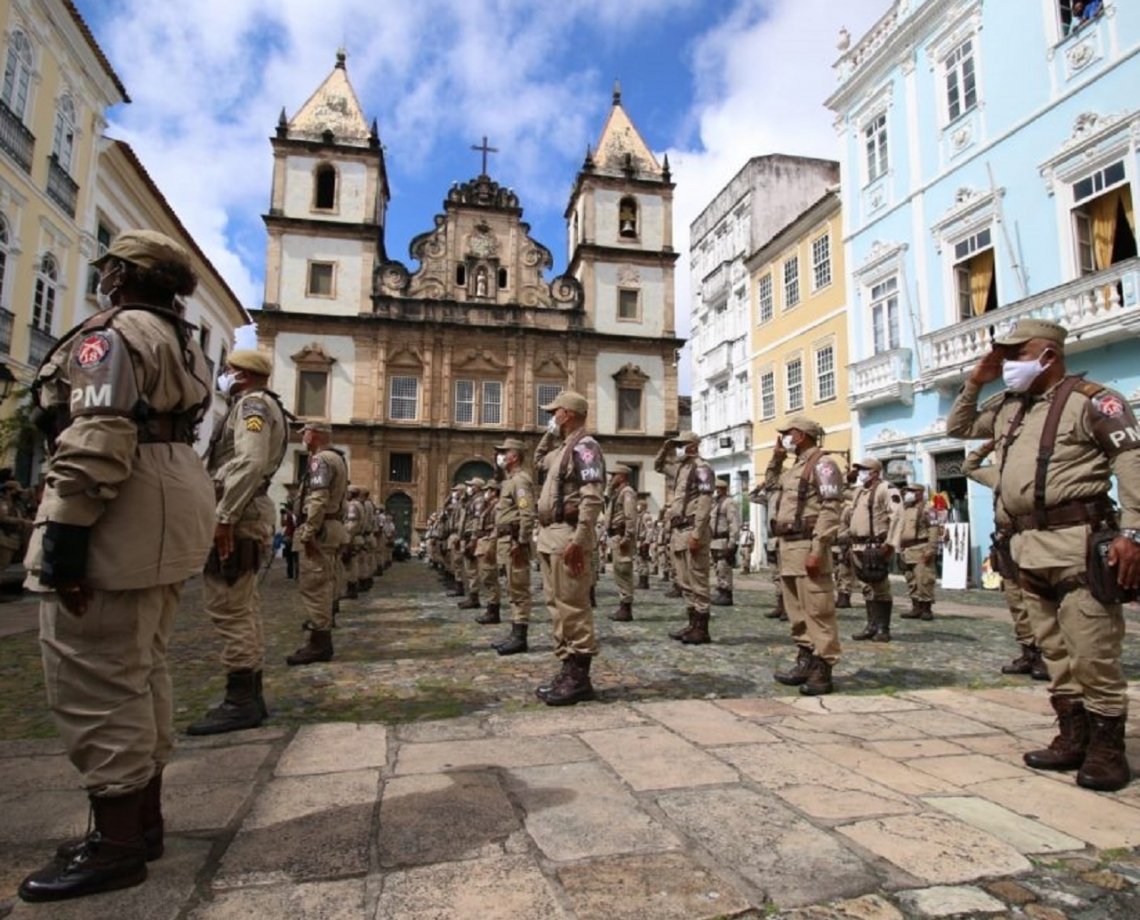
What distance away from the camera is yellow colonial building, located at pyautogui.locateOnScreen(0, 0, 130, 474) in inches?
539

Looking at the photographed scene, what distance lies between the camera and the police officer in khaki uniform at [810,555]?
4.67 metres

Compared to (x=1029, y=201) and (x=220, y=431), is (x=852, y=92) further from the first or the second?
(x=220, y=431)

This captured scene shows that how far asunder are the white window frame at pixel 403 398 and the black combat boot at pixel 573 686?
87.8ft

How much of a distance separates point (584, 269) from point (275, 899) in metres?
32.4

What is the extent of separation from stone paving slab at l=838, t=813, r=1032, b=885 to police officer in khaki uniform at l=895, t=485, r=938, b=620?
274 inches

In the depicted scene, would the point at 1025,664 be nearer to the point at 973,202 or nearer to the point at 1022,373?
the point at 1022,373

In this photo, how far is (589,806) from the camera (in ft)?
8.37

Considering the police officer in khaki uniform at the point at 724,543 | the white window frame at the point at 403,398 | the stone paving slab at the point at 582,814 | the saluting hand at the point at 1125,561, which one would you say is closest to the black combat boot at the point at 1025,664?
the saluting hand at the point at 1125,561

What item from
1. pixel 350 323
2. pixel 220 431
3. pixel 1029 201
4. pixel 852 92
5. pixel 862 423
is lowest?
pixel 220 431

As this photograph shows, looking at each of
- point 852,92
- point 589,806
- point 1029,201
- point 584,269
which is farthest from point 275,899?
point 584,269

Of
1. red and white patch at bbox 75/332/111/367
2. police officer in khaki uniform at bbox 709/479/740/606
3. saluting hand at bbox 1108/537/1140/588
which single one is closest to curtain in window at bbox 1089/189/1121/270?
police officer in khaki uniform at bbox 709/479/740/606

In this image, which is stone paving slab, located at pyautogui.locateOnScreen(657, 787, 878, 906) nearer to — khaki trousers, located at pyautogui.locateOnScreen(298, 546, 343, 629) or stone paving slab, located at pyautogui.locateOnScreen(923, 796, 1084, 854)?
stone paving slab, located at pyautogui.locateOnScreen(923, 796, 1084, 854)

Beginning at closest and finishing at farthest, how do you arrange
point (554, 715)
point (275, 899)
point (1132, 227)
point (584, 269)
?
point (275, 899), point (554, 715), point (1132, 227), point (584, 269)

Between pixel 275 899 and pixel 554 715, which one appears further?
pixel 554 715
